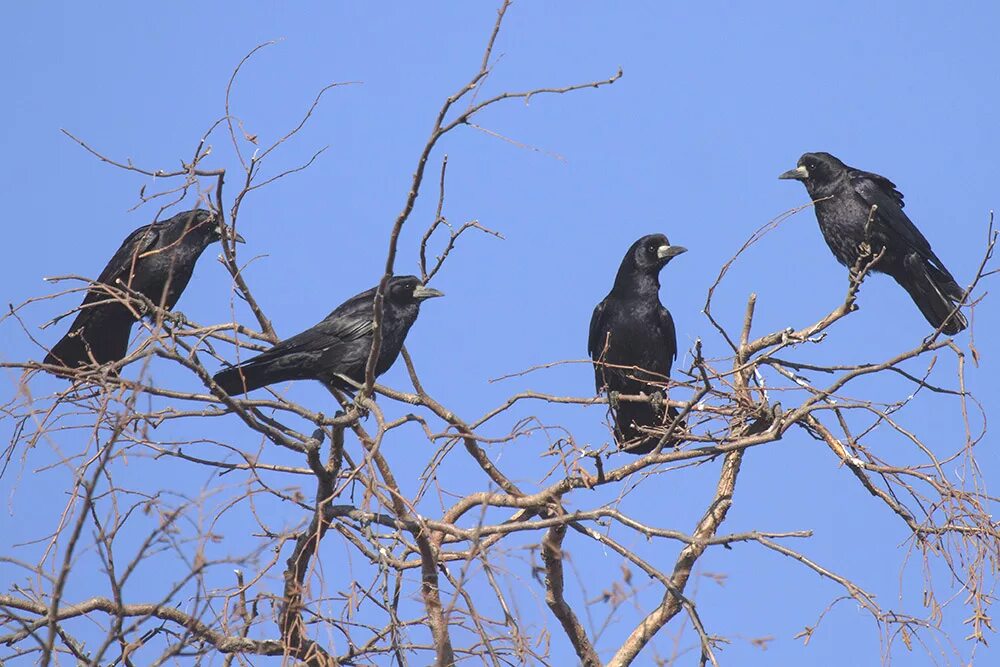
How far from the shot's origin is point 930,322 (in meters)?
8.25

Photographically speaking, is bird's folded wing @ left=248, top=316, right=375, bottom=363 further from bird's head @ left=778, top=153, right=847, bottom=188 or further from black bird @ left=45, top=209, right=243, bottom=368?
bird's head @ left=778, top=153, right=847, bottom=188

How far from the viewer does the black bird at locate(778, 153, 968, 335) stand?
8125 mm

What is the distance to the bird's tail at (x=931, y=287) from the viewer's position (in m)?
8.11

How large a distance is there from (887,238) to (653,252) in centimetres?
169

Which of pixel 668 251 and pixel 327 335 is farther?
pixel 668 251

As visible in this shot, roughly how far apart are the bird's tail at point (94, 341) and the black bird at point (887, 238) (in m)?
4.70

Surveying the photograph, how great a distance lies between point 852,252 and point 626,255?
161 cm

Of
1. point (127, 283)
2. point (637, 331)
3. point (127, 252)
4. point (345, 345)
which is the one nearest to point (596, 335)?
point (637, 331)

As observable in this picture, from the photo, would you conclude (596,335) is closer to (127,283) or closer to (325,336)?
(325,336)

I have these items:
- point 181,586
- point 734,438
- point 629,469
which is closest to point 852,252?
point 734,438

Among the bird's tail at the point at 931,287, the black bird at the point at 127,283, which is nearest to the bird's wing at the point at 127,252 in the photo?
the black bird at the point at 127,283

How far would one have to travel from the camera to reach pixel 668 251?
7.74m

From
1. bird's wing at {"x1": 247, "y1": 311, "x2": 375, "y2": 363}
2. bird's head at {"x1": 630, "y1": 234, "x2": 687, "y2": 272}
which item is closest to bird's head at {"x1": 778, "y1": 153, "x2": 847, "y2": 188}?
bird's head at {"x1": 630, "y1": 234, "x2": 687, "y2": 272}

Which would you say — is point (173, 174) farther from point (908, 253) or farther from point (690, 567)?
point (908, 253)
